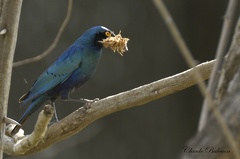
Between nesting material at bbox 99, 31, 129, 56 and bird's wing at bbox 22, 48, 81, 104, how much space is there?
8.5 inches

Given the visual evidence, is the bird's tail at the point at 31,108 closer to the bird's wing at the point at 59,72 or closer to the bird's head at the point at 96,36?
the bird's wing at the point at 59,72

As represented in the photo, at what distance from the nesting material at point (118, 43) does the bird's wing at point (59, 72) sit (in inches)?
8.5

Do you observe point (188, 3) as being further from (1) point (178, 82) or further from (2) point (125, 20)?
(1) point (178, 82)

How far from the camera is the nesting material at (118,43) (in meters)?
3.58

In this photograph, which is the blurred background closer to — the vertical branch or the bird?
the bird

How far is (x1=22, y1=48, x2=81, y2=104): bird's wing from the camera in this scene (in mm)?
3662

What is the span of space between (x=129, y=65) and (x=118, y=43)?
9.65 feet

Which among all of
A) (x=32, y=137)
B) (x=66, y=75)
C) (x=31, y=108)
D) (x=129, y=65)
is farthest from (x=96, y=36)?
(x=129, y=65)

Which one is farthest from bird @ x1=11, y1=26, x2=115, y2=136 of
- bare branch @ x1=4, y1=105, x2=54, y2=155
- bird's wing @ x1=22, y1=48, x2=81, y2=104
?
bare branch @ x1=4, y1=105, x2=54, y2=155

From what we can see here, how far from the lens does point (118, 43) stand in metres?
3.59

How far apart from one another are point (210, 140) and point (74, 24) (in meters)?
5.25

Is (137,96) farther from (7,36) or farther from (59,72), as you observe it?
(59,72)

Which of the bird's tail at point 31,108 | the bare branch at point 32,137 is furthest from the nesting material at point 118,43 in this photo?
the bare branch at point 32,137

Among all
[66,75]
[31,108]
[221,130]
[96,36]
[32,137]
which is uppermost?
[96,36]
